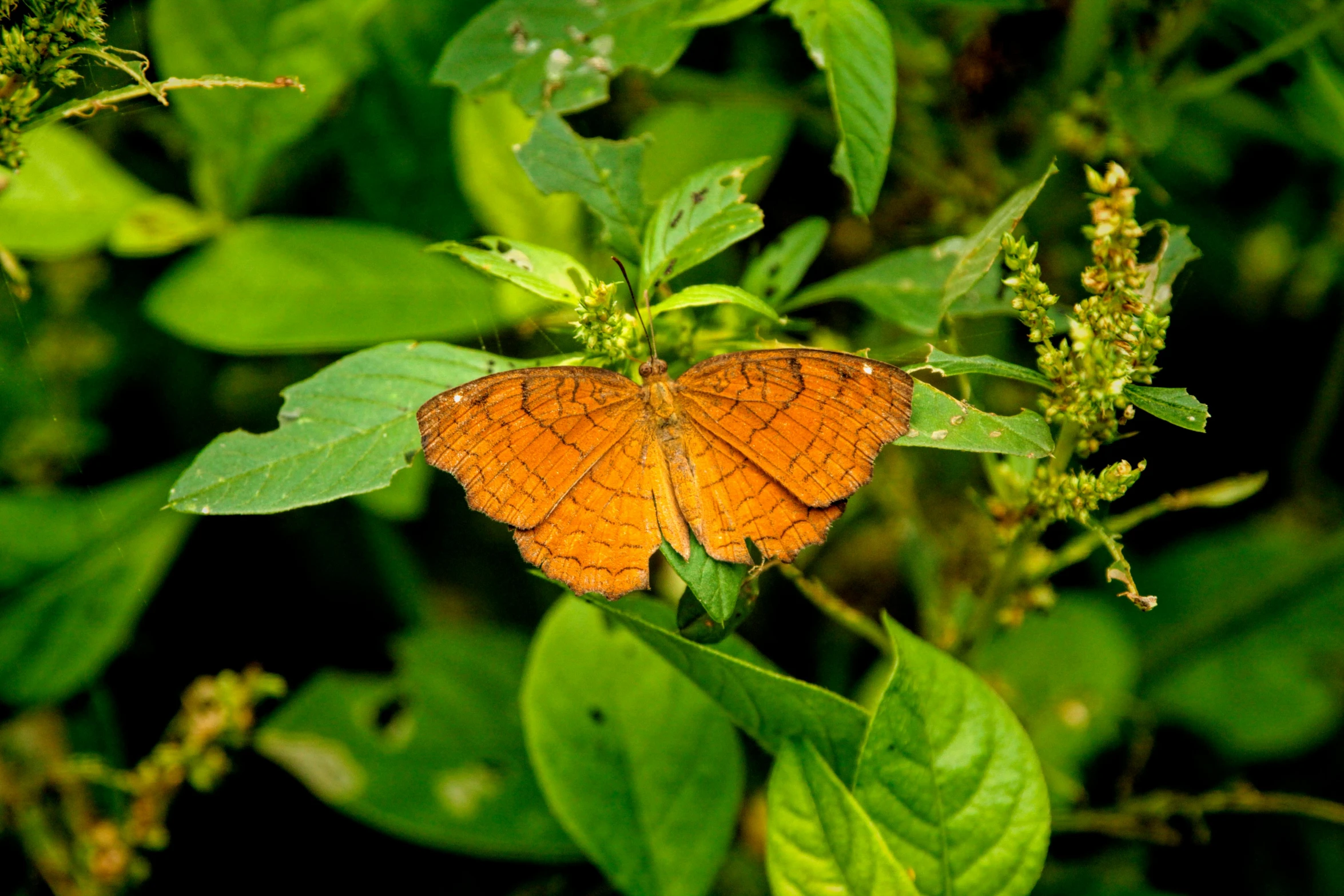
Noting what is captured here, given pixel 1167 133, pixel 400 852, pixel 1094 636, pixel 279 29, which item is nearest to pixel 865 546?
pixel 1094 636

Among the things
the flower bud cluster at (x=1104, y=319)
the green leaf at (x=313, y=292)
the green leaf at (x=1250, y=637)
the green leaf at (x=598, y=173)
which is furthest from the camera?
the green leaf at (x=1250, y=637)

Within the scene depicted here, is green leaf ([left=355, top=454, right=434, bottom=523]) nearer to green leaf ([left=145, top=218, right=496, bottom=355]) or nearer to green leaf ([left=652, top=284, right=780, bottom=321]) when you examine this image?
green leaf ([left=145, top=218, right=496, bottom=355])

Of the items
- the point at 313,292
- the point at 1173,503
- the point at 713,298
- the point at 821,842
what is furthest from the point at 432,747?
the point at 1173,503

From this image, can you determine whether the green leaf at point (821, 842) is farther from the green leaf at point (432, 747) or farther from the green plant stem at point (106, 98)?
the green plant stem at point (106, 98)

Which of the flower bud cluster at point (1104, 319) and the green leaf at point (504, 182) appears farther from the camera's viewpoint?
the green leaf at point (504, 182)

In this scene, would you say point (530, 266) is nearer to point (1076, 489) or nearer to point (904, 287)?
point (904, 287)

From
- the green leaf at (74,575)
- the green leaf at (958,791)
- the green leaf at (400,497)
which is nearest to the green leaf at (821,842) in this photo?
the green leaf at (958,791)

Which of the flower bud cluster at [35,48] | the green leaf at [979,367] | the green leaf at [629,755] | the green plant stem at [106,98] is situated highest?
the flower bud cluster at [35,48]
